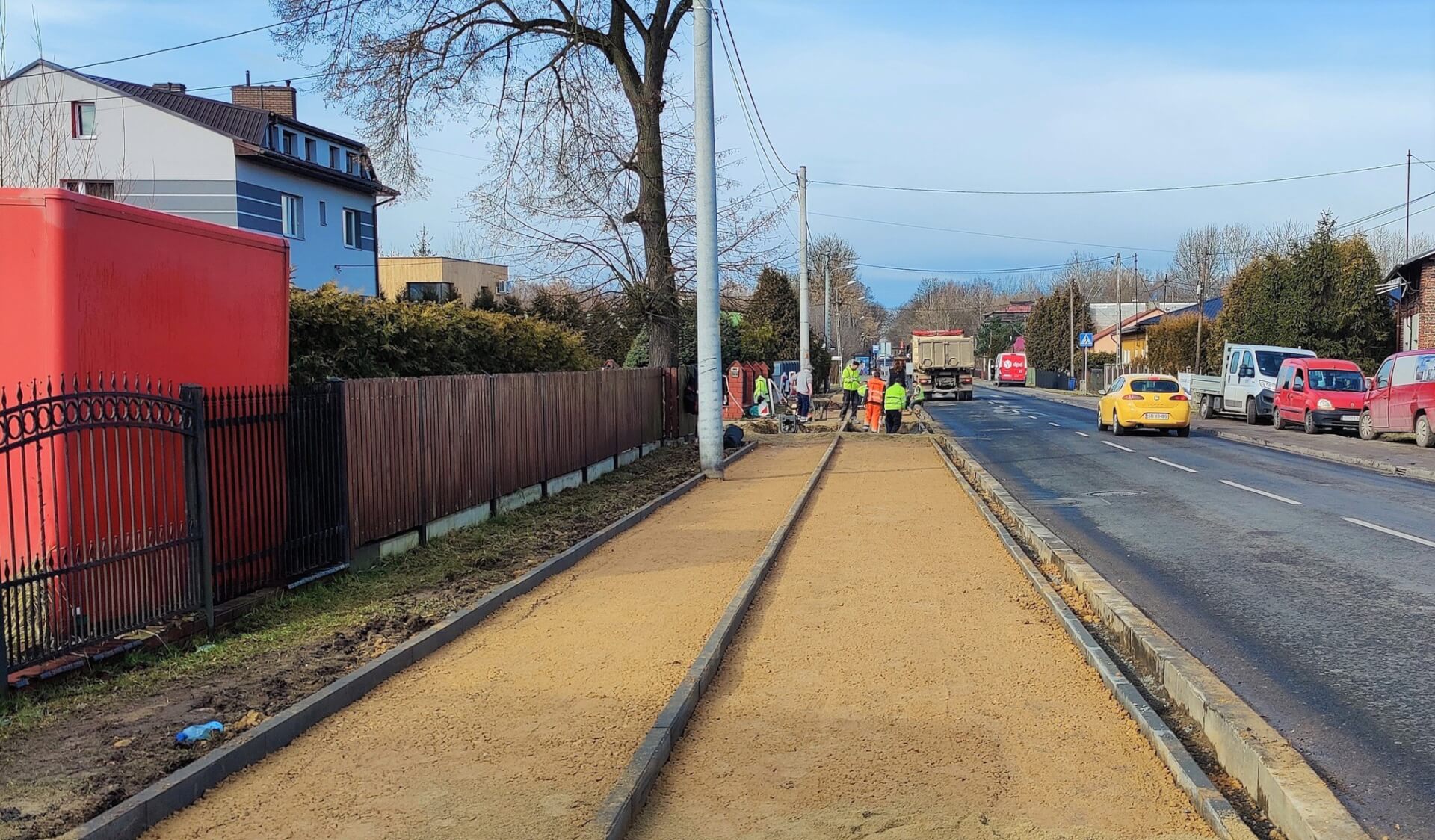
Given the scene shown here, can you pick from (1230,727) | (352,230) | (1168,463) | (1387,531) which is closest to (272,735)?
(1230,727)

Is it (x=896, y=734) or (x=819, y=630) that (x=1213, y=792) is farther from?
(x=819, y=630)

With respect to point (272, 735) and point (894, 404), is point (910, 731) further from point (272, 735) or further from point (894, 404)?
point (894, 404)

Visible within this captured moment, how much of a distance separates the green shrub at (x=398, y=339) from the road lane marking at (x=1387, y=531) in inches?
430

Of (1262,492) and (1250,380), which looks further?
(1250,380)

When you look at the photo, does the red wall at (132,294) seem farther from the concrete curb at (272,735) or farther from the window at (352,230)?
the window at (352,230)

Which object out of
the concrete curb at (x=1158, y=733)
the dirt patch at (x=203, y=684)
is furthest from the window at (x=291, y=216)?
the concrete curb at (x=1158, y=733)

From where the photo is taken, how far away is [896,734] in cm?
531

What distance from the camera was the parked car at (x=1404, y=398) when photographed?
21422 millimetres

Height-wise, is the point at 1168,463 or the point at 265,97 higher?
the point at 265,97

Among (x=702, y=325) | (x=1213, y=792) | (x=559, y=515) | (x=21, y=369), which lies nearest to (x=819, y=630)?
(x=1213, y=792)

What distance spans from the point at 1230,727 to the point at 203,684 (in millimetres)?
5483

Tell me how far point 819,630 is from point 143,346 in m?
5.10

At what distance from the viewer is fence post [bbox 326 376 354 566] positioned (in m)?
9.14

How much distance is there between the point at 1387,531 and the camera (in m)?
11.1
